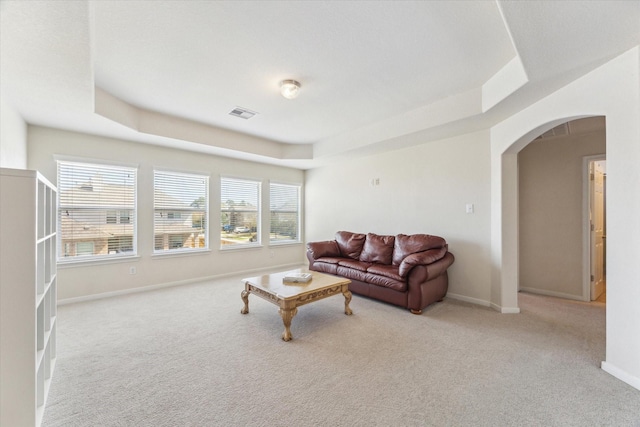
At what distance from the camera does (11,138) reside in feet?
9.39

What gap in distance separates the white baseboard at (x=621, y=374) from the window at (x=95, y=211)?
5.76m

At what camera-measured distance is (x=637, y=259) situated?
1987 mm

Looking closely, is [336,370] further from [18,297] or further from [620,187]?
[620,187]

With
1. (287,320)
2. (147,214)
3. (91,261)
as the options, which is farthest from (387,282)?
(91,261)

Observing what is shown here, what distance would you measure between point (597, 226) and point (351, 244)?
3751 millimetres

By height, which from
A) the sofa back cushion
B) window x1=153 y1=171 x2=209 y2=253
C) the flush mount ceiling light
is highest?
the flush mount ceiling light

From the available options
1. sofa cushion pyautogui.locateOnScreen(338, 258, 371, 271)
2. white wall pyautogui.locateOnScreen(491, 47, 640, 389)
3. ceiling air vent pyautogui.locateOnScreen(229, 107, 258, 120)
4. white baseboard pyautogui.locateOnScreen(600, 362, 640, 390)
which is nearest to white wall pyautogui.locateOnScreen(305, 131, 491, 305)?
sofa cushion pyautogui.locateOnScreen(338, 258, 371, 271)

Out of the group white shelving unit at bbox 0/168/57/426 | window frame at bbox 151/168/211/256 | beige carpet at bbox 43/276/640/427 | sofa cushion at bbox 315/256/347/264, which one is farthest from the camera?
window frame at bbox 151/168/211/256

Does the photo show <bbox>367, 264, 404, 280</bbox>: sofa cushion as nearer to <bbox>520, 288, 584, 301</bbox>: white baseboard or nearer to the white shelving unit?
<bbox>520, 288, 584, 301</bbox>: white baseboard

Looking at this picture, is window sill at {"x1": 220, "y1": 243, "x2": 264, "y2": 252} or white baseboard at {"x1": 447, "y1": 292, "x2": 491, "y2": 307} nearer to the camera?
white baseboard at {"x1": 447, "y1": 292, "x2": 491, "y2": 307}

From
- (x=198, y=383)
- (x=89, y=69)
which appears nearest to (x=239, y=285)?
(x=198, y=383)

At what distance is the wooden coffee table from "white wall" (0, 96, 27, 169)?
267cm

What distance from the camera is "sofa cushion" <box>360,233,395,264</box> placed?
4359mm

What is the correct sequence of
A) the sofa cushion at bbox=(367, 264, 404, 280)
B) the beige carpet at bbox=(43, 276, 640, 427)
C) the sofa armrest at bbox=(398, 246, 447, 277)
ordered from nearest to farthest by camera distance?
the beige carpet at bbox=(43, 276, 640, 427) → the sofa armrest at bbox=(398, 246, 447, 277) → the sofa cushion at bbox=(367, 264, 404, 280)
